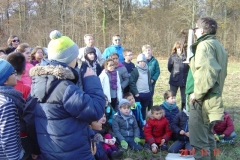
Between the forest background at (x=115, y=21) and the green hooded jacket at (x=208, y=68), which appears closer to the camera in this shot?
the green hooded jacket at (x=208, y=68)

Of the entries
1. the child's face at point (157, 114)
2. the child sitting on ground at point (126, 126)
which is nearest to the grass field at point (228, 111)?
the child sitting on ground at point (126, 126)

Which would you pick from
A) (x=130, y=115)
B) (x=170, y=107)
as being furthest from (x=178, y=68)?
(x=130, y=115)

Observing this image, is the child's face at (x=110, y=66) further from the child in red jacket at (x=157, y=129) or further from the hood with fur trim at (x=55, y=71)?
the hood with fur trim at (x=55, y=71)

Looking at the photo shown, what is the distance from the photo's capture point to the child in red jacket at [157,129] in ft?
15.7

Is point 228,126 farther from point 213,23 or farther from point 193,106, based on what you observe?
point 213,23

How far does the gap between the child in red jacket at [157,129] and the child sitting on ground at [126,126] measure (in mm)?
211

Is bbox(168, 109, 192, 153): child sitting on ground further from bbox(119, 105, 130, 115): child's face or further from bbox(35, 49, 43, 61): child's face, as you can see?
bbox(35, 49, 43, 61): child's face

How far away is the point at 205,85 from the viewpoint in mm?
3213

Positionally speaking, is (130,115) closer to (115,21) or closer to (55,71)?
(55,71)

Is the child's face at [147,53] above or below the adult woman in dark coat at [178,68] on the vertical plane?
above

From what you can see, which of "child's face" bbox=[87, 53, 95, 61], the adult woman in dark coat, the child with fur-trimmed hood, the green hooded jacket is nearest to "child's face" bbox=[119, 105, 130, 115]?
"child's face" bbox=[87, 53, 95, 61]

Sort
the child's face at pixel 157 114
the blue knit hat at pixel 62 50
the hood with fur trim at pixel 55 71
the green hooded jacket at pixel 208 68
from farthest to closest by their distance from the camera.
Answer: the child's face at pixel 157 114
the green hooded jacket at pixel 208 68
the blue knit hat at pixel 62 50
the hood with fur trim at pixel 55 71

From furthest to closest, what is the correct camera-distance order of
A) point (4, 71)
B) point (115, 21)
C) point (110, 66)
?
1. point (115, 21)
2. point (110, 66)
3. point (4, 71)

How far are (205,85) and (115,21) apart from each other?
83.0 feet
